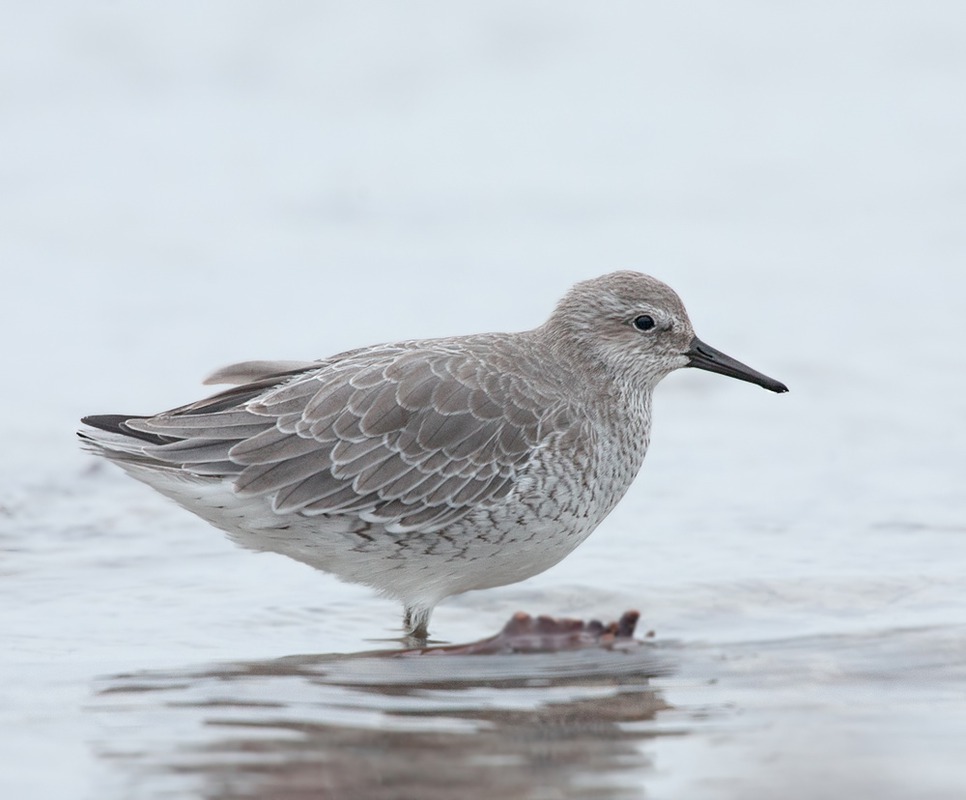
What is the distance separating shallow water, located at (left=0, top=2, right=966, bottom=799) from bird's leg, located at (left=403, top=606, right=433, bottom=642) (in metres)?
0.20

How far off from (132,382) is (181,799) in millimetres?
5910

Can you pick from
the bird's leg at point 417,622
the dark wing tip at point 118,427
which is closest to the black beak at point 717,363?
the bird's leg at point 417,622

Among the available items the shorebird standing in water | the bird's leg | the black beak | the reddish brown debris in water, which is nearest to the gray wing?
the shorebird standing in water

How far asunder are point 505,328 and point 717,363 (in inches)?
157

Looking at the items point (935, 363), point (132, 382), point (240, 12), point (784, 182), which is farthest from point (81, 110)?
point (935, 363)

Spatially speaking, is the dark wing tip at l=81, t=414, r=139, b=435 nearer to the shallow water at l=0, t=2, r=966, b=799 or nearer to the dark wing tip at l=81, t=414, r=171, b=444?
the dark wing tip at l=81, t=414, r=171, b=444

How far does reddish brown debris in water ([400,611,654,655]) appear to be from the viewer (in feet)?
20.1

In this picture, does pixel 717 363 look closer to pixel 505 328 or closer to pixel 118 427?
pixel 118 427

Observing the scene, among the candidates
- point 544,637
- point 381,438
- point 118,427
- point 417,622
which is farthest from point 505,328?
point 544,637

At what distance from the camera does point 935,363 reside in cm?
1068

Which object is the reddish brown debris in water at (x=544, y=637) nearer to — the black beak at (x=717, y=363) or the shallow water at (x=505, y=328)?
the shallow water at (x=505, y=328)

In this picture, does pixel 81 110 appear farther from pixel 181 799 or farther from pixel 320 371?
pixel 181 799

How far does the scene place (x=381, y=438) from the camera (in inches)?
263

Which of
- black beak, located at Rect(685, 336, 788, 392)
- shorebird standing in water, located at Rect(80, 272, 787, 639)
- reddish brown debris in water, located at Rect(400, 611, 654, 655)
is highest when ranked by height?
black beak, located at Rect(685, 336, 788, 392)
